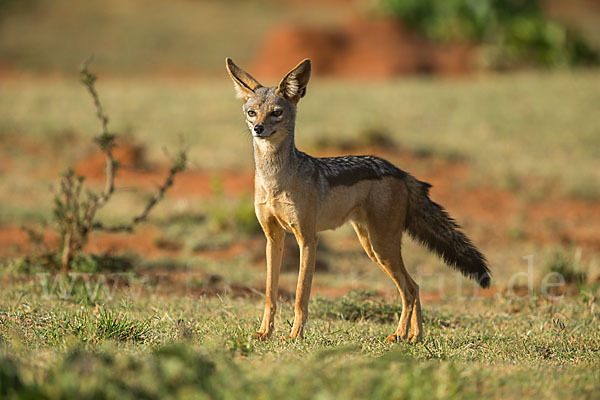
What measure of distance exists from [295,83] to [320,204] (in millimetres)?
1015

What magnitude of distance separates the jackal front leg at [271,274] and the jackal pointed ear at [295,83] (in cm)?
108

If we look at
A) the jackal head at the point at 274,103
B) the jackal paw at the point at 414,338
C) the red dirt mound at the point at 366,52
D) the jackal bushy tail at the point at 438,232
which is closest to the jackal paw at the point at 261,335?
the jackal paw at the point at 414,338

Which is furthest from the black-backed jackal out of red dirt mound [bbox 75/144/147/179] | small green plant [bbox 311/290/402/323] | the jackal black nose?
red dirt mound [bbox 75/144/147/179]

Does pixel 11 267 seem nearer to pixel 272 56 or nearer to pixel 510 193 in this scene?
pixel 510 193

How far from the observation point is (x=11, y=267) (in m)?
8.11

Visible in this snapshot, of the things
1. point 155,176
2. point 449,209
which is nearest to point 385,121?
point 449,209

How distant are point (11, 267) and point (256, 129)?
4146mm

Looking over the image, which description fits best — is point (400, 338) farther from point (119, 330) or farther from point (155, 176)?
point (155, 176)

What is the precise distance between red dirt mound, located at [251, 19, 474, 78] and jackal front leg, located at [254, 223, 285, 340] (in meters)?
26.0

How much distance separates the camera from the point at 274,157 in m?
5.76

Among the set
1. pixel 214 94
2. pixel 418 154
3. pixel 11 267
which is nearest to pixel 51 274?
pixel 11 267

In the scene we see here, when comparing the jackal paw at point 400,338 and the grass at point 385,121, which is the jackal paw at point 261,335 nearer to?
the jackal paw at point 400,338

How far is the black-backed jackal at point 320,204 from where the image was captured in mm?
5707

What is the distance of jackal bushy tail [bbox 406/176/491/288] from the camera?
6.40 metres
